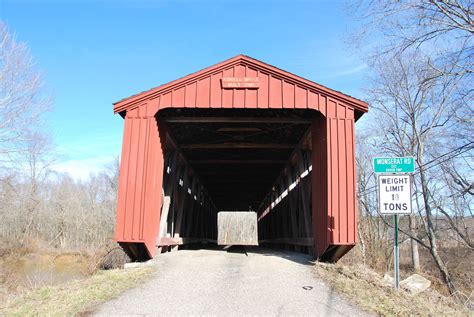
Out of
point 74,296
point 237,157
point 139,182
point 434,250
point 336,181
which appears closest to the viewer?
point 74,296

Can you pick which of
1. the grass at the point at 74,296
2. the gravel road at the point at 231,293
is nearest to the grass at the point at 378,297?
the gravel road at the point at 231,293

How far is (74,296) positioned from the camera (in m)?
6.23

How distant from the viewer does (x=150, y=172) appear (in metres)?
9.45

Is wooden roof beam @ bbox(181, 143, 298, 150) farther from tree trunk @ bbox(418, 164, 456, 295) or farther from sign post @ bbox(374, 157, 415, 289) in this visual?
tree trunk @ bbox(418, 164, 456, 295)

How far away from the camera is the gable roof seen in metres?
9.58

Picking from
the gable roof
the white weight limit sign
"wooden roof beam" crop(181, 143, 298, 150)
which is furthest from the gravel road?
"wooden roof beam" crop(181, 143, 298, 150)

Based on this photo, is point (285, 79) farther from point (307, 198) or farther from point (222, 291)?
point (222, 291)

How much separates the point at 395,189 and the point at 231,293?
325 centimetres

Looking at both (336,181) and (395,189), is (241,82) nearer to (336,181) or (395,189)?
(336,181)

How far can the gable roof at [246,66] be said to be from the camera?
377 inches

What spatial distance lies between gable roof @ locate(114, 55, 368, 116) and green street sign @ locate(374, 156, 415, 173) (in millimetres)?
2423

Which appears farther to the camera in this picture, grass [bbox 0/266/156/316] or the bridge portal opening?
the bridge portal opening

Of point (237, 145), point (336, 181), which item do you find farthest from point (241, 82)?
point (237, 145)

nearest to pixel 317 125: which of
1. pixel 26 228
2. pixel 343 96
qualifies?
pixel 343 96
